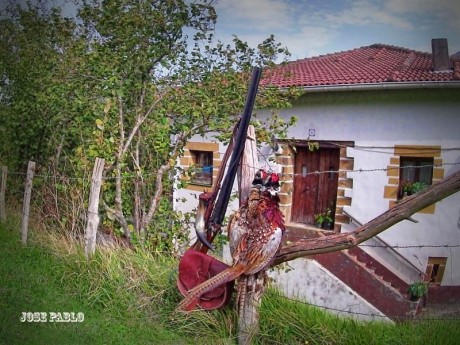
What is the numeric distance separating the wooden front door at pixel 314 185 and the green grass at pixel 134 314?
2.17 m

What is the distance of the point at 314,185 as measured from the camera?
462 centimetres

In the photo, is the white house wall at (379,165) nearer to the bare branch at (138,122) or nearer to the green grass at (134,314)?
the green grass at (134,314)

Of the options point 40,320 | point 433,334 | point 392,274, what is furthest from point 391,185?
point 40,320

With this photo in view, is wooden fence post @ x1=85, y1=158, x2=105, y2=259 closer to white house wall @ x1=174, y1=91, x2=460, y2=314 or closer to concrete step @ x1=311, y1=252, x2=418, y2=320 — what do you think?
white house wall @ x1=174, y1=91, x2=460, y2=314

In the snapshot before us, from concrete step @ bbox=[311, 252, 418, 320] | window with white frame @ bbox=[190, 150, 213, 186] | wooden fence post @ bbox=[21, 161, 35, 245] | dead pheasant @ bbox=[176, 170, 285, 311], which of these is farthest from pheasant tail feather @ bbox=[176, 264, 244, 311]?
window with white frame @ bbox=[190, 150, 213, 186]

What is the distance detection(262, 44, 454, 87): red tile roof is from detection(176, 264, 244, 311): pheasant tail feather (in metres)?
1.10

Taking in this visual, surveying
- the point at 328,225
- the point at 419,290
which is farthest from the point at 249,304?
the point at 328,225

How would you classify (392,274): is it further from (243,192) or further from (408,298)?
(243,192)

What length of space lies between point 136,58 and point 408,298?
7.81ft

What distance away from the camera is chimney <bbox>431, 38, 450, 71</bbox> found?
4.29ft

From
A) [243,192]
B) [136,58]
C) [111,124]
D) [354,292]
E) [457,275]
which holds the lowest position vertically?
[354,292]

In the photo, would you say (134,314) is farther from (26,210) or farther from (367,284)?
(367,284)

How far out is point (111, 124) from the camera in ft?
10.6

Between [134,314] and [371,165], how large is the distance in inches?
86.3
